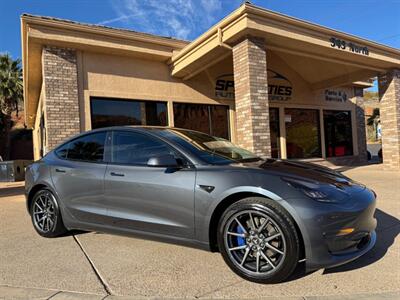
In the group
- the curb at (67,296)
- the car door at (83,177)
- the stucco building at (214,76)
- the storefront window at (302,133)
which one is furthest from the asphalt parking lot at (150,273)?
the storefront window at (302,133)

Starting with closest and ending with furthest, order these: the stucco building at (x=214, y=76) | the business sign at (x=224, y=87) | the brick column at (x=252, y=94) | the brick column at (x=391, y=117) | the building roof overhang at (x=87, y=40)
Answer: the brick column at (x=252, y=94) → the stucco building at (x=214, y=76) → the building roof overhang at (x=87, y=40) → the brick column at (x=391, y=117) → the business sign at (x=224, y=87)

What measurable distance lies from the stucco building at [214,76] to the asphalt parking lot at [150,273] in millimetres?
4807

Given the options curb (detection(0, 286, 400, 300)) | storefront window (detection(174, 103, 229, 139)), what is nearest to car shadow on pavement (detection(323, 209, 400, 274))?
curb (detection(0, 286, 400, 300))

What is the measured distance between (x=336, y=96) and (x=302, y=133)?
300 cm

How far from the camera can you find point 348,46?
1034cm

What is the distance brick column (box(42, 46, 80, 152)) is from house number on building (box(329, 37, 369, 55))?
23.5 feet

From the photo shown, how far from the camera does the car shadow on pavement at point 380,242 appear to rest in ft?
11.5

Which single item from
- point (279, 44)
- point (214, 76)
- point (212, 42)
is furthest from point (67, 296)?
point (214, 76)

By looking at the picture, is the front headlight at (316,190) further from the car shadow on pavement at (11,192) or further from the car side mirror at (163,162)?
the car shadow on pavement at (11,192)

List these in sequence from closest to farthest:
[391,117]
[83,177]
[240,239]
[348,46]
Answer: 1. [240,239]
2. [83,177]
3. [348,46]
4. [391,117]

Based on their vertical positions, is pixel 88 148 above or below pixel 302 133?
below

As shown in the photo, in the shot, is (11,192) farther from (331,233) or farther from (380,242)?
(331,233)

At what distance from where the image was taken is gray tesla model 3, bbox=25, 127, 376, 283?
10.2 ft

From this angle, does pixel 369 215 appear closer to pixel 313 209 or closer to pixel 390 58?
pixel 313 209
